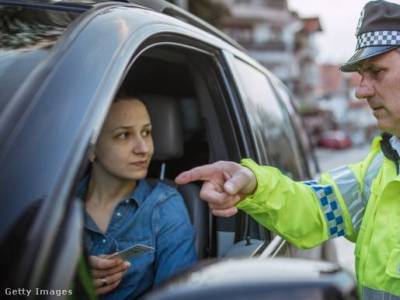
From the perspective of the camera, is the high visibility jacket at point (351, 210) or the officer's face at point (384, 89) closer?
the high visibility jacket at point (351, 210)

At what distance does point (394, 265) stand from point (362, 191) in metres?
0.41

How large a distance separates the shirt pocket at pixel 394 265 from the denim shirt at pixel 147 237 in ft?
2.27

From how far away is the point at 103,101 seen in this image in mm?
1228

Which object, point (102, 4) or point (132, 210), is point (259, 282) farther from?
point (132, 210)

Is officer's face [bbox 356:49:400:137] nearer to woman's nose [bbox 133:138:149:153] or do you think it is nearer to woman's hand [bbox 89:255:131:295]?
woman's nose [bbox 133:138:149:153]

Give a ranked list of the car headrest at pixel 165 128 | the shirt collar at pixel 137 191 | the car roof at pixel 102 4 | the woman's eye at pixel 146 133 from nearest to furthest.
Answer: the car roof at pixel 102 4, the shirt collar at pixel 137 191, the woman's eye at pixel 146 133, the car headrest at pixel 165 128

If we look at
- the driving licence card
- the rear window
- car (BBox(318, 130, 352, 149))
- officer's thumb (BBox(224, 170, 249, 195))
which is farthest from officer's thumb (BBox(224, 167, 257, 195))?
car (BBox(318, 130, 352, 149))

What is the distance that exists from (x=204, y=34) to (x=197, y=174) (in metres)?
0.73

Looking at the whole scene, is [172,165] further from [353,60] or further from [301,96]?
[301,96]

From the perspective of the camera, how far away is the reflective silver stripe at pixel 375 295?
1709mm

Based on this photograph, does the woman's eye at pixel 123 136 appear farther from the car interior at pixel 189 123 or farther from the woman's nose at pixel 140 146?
the car interior at pixel 189 123

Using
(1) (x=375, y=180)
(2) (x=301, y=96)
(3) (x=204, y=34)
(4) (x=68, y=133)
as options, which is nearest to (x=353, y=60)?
(1) (x=375, y=180)

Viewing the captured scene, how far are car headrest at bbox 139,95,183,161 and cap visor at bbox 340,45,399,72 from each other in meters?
0.93

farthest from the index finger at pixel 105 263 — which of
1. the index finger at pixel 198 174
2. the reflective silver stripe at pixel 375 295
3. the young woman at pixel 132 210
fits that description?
the reflective silver stripe at pixel 375 295
